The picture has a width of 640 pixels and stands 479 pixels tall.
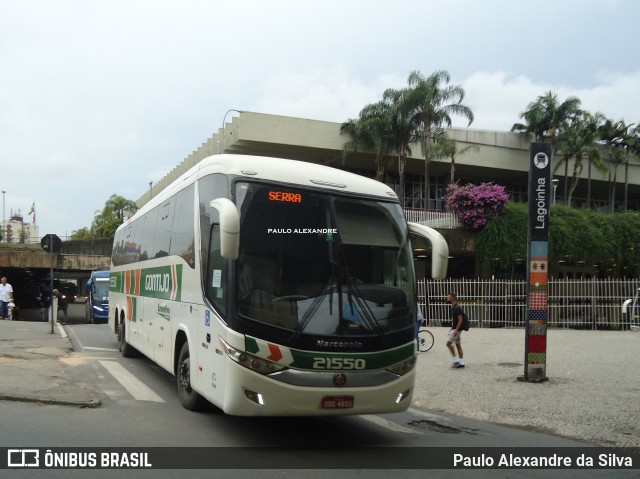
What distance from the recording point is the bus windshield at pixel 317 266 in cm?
636

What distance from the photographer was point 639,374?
1194cm

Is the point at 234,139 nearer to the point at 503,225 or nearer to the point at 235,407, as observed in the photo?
the point at 503,225

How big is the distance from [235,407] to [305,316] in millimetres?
1188

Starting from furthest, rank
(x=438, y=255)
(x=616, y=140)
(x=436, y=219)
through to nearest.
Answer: (x=616, y=140), (x=436, y=219), (x=438, y=255)

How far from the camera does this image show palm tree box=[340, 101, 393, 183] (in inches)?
1302

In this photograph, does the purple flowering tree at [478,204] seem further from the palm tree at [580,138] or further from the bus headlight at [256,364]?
the bus headlight at [256,364]

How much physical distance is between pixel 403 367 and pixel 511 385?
16.9ft

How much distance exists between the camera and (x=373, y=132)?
33.1m

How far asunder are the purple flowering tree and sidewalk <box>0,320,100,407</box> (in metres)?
18.2

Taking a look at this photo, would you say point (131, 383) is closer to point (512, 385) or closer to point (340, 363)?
point (340, 363)

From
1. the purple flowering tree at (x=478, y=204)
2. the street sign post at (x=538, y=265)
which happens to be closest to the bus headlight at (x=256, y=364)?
the street sign post at (x=538, y=265)

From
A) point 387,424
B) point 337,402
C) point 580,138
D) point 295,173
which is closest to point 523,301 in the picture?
point 387,424

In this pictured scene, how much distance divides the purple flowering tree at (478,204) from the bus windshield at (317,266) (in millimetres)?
21619

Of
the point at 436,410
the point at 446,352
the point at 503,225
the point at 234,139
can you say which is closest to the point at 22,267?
the point at 234,139
